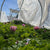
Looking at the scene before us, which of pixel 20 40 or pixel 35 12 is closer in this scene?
pixel 20 40

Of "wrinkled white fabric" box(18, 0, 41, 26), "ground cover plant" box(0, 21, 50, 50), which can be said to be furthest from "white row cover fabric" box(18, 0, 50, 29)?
"ground cover plant" box(0, 21, 50, 50)

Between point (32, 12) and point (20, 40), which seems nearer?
point (20, 40)

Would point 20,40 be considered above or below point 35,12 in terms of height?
below

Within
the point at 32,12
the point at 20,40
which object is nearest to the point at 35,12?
the point at 32,12

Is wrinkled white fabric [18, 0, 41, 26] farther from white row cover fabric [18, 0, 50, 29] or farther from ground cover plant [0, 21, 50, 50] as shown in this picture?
ground cover plant [0, 21, 50, 50]

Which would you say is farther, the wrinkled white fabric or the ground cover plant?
the wrinkled white fabric

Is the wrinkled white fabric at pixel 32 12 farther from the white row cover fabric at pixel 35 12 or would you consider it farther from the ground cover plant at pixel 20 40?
the ground cover plant at pixel 20 40

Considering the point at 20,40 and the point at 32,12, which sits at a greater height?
the point at 32,12

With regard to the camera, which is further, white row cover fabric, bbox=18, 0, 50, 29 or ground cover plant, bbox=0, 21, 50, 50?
white row cover fabric, bbox=18, 0, 50, 29

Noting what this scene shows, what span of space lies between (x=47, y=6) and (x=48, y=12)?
134 mm

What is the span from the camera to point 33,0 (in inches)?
88.9

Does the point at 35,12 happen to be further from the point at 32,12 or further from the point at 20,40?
the point at 20,40

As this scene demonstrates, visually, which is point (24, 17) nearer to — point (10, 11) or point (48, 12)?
point (48, 12)

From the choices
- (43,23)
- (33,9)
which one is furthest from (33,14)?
(43,23)
